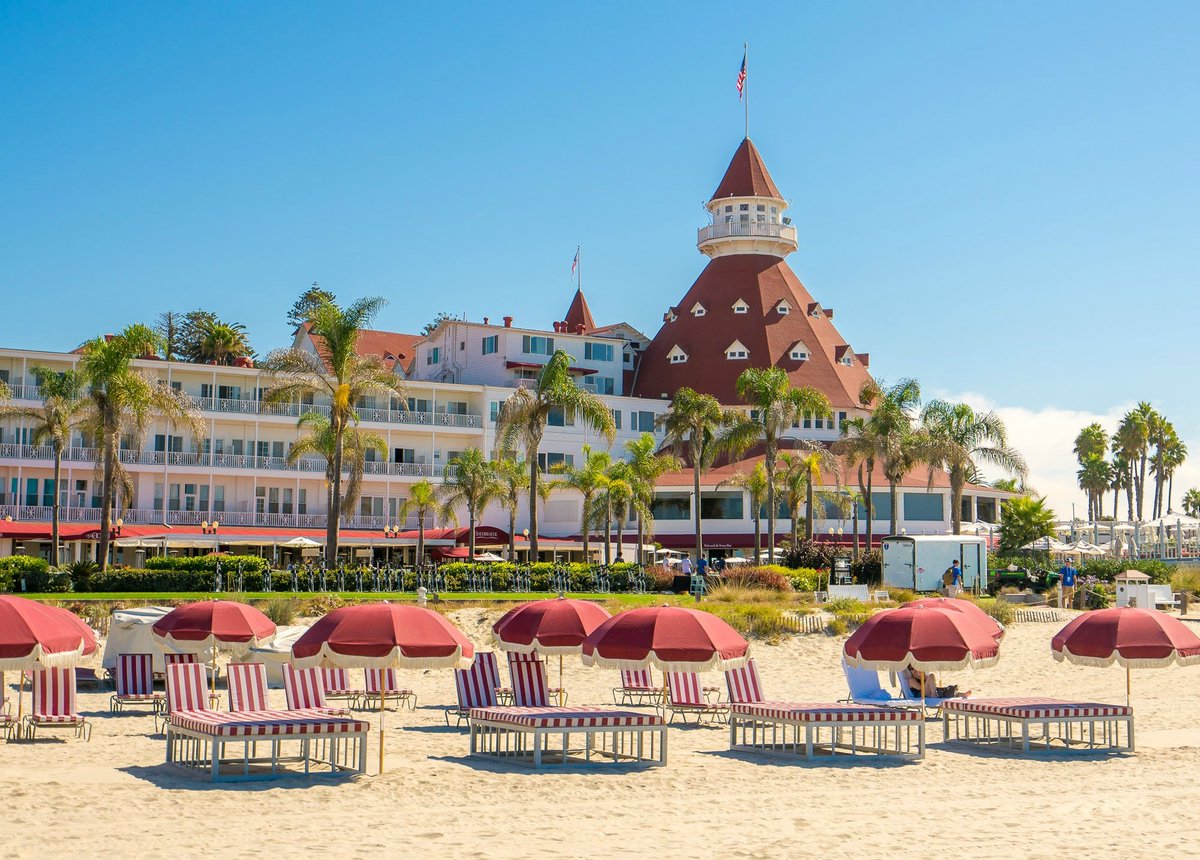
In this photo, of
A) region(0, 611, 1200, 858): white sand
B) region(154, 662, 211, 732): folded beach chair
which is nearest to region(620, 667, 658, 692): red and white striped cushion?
region(0, 611, 1200, 858): white sand

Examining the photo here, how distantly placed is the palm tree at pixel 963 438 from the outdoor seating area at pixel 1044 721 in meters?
30.5

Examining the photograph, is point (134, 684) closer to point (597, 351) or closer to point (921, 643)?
point (921, 643)

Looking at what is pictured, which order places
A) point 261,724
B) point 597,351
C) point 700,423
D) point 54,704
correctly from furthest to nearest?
point 597,351
point 700,423
point 54,704
point 261,724

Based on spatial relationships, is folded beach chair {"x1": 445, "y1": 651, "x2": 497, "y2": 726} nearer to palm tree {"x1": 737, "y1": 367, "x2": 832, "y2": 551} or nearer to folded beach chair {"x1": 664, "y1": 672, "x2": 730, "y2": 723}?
folded beach chair {"x1": 664, "y1": 672, "x2": 730, "y2": 723}

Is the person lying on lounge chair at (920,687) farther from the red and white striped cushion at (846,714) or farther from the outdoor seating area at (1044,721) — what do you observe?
the red and white striped cushion at (846,714)

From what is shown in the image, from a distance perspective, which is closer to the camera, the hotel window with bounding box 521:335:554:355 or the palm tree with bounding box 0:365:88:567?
the palm tree with bounding box 0:365:88:567

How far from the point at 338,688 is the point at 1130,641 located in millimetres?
11844

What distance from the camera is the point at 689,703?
20141 mm

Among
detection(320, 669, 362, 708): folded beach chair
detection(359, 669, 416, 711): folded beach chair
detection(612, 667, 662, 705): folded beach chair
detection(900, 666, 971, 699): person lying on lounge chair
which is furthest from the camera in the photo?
detection(612, 667, 662, 705): folded beach chair

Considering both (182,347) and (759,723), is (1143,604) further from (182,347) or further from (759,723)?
(182,347)

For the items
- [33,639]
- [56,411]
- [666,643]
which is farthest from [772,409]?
[33,639]

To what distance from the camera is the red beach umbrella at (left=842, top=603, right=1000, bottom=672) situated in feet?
55.7

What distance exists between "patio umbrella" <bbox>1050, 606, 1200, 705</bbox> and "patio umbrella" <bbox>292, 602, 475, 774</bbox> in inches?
339

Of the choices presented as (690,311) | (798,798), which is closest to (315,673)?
(798,798)
